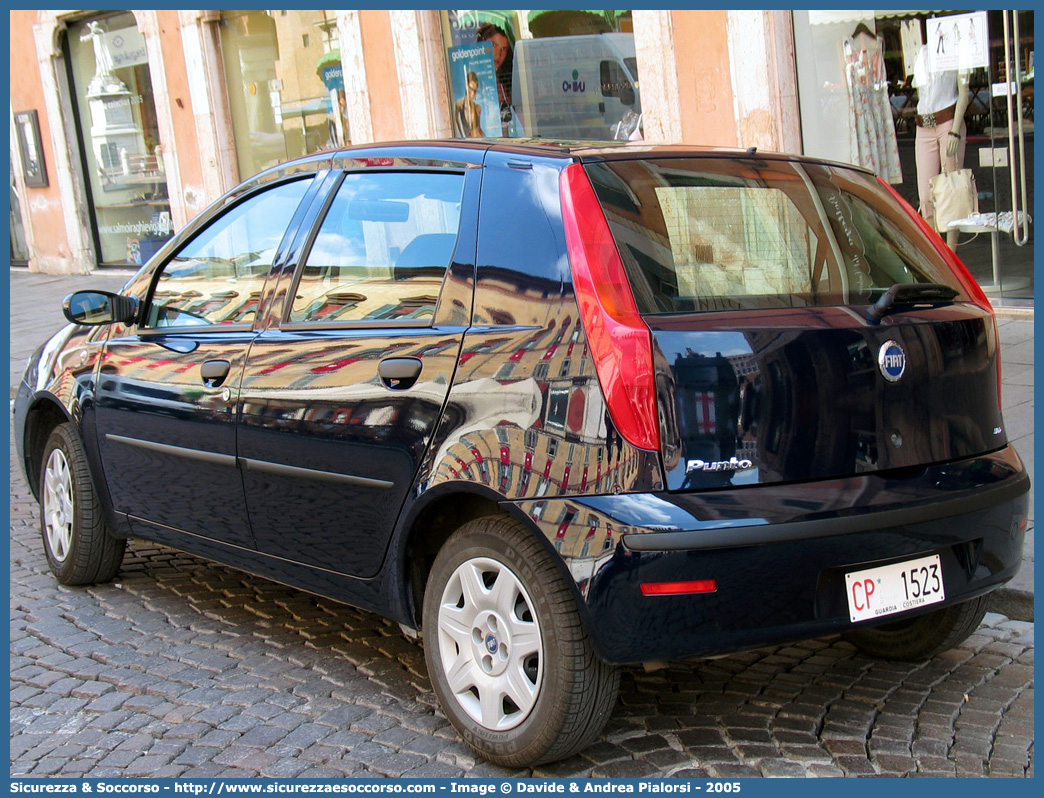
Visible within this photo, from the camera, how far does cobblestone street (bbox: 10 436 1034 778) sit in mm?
3189

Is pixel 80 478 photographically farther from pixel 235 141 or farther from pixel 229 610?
pixel 235 141

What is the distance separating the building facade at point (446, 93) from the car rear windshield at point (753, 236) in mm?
6173

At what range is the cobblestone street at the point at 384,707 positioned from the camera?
319 cm

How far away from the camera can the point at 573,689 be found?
9.60ft

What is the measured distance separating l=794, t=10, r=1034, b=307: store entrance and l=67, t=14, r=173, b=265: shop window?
10.6 metres

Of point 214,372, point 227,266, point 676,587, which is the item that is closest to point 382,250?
point 214,372

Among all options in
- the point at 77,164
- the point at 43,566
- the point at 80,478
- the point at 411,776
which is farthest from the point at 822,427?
the point at 77,164

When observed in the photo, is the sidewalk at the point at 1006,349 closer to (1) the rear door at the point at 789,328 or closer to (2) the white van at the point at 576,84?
(1) the rear door at the point at 789,328

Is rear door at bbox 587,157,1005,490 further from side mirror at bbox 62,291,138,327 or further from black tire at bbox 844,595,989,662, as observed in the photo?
side mirror at bbox 62,291,138,327

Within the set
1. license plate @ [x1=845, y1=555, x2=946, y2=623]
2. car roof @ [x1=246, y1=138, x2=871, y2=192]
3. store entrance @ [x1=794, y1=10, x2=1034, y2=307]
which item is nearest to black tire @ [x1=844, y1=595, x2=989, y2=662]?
license plate @ [x1=845, y1=555, x2=946, y2=623]

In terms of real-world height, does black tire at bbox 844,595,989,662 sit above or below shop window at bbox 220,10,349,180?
below

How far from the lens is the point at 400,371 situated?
11.0 ft

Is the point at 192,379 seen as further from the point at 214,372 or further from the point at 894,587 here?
the point at 894,587

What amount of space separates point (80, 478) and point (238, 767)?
2.04 metres
